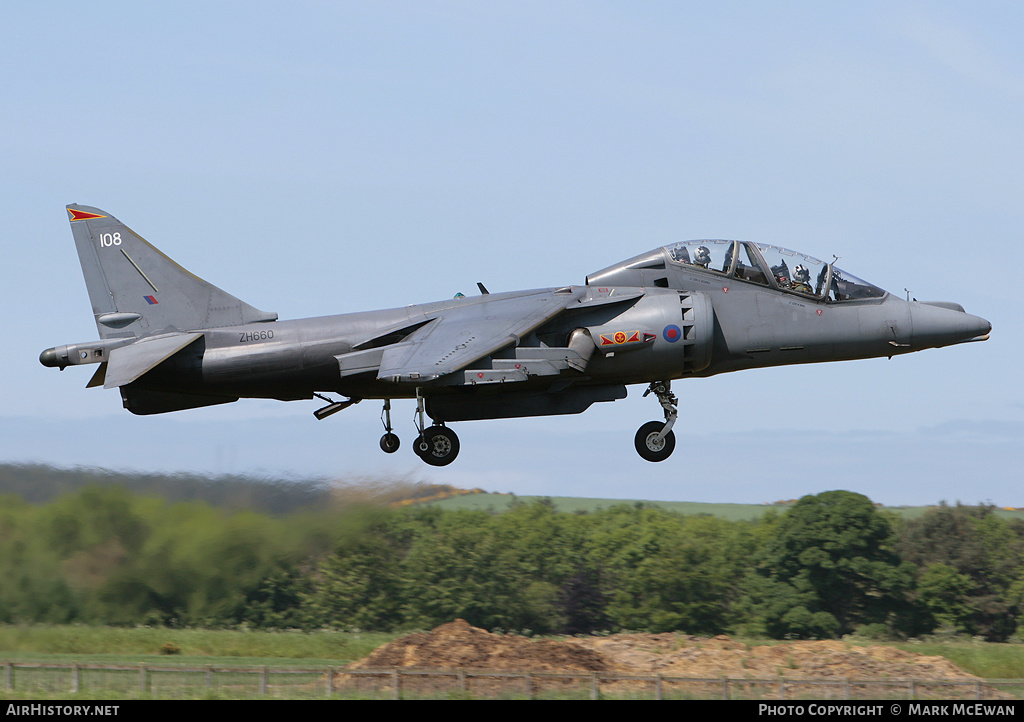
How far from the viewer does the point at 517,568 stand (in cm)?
4844

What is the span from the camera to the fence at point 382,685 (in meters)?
24.6

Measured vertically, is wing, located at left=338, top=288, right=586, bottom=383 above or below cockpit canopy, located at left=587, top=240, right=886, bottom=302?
below

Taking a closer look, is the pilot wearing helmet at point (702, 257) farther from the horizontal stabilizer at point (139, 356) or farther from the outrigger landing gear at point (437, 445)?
the horizontal stabilizer at point (139, 356)

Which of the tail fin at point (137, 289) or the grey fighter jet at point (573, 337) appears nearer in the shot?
the grey fighter jet at point (573, 337)

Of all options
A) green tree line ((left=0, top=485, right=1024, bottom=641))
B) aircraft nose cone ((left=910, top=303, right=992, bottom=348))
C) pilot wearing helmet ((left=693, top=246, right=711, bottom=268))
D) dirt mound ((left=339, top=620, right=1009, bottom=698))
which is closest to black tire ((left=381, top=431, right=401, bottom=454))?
green tree line ((left=0, top=485, right=1024, bottom=641))

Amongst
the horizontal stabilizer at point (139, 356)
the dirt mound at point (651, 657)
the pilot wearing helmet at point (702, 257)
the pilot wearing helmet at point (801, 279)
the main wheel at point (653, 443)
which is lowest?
the dirt mound at point (651, 657)

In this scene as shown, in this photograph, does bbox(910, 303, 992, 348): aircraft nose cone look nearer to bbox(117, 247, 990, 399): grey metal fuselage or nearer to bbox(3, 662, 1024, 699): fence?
bbox(117, 247, 990, 399): grey metal fuselage

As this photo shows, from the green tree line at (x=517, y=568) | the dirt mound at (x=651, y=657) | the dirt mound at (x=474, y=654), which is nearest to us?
the green tree line at (x=517, y=568)

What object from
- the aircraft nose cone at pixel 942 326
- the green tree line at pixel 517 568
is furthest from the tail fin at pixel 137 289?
the aircraft nose cone at pixel 942 326

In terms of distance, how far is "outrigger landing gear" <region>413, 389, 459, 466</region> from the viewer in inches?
807

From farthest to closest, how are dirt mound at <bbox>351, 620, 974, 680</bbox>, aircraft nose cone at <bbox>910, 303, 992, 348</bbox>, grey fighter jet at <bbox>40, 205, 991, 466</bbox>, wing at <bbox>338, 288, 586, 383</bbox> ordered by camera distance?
dirt mound at <bbox>351, 620, 974, 680</bbox> → aircraft nose cone at <bbox>910, 303, 992, 348</bbox> → grey fighter jet at <bbox>40, 205, 991, 466</bbox> → wing at <bbox>338, 288, 586, 383</bbox>

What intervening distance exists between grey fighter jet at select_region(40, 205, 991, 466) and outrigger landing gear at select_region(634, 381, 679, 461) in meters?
0.03

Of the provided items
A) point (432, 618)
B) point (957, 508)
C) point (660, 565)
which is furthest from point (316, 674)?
point (957, 508)

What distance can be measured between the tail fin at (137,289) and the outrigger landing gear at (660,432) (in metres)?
7.34
